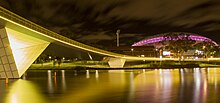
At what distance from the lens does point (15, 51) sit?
37.4 m

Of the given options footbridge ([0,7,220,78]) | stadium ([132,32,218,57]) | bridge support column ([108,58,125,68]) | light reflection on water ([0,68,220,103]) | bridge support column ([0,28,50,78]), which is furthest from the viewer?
stadium ([132,32,218,57])

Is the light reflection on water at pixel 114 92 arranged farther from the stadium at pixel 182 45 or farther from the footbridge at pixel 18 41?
the stadium at pixel 182 45

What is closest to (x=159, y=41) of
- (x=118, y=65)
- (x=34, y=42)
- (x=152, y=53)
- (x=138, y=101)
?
(x=152, y=53)

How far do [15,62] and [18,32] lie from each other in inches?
149

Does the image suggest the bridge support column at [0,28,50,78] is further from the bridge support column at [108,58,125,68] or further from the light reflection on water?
the bridge support column at [108,58,125,68]

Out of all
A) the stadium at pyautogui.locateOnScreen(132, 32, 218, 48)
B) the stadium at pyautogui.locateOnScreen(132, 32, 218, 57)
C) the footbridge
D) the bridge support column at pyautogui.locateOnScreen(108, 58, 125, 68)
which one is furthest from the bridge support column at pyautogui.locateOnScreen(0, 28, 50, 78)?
the stadium at pyautogui.locateOnScreen(132, 32, 218, 48)

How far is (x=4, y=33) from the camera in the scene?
110 ft

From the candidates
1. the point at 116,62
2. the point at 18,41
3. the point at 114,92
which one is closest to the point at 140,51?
the point at 116,62

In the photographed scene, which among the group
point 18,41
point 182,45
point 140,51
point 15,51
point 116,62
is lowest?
point 116,62

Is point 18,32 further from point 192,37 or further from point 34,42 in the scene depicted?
point 192,37

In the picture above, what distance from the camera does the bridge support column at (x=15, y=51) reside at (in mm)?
34781

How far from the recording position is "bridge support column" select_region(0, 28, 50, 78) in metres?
34.8

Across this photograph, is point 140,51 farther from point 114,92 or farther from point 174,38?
point 114,92

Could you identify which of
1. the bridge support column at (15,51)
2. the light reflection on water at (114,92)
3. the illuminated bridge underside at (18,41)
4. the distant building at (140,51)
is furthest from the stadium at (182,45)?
the light reflection on water at (114,92)
